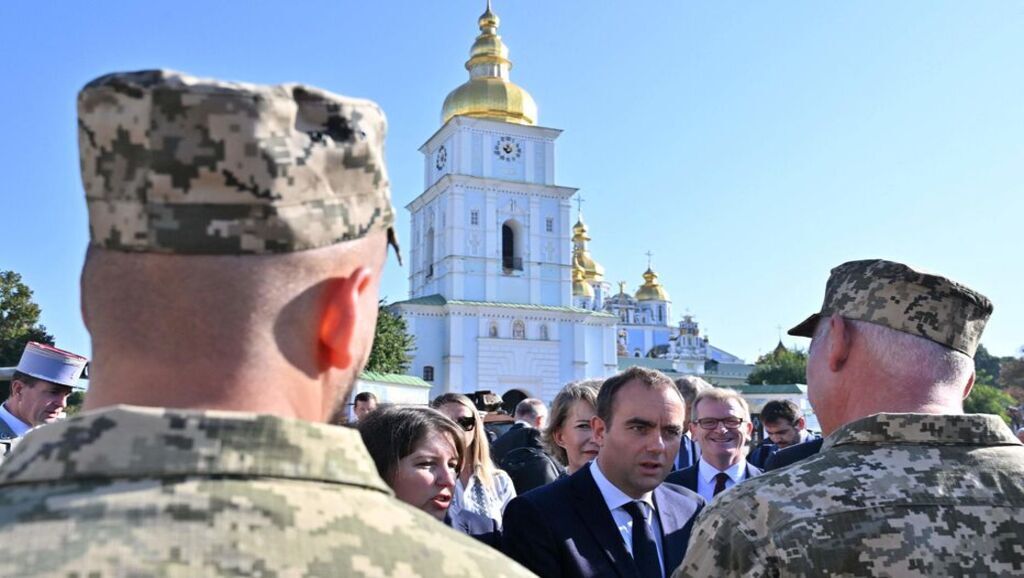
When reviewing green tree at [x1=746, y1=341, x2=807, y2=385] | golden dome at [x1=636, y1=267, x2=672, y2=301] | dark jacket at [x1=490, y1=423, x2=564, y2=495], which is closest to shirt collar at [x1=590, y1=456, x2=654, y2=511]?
dark jacket at [x1=490, y1=423, x2=564, y2=495]

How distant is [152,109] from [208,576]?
691 millimetres

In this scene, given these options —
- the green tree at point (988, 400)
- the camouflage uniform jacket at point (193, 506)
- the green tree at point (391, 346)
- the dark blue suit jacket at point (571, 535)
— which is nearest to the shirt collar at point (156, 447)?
the camouflage uniform jacket at point (193, 506)

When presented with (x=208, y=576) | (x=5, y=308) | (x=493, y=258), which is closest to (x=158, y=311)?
(x=208, y=576)

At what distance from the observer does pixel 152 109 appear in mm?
1478

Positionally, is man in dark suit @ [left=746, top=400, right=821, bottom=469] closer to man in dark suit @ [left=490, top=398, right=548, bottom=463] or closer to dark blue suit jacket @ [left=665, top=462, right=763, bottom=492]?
dark blue suit jacket @ [left=665, top=462, right=763, bottom=492]

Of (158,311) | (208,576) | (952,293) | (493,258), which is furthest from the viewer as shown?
(493,258)

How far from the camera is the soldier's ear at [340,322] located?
4.97ft

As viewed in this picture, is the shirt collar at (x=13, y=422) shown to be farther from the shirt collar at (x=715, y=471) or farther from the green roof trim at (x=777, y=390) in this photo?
the green roof trim at (x=777, y=390)

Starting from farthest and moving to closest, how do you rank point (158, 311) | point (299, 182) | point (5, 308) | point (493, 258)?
point (493, 258)
point (5, 308)
point (299, 182)
point (158, 311)

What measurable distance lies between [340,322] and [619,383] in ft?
10.0

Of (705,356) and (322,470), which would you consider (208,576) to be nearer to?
(322,470)

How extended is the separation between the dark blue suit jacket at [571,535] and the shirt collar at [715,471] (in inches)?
79.2

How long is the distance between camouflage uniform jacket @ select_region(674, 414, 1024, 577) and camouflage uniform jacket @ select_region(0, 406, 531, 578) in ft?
4.52

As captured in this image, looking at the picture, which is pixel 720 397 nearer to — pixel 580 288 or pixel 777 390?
pixel 777 390
